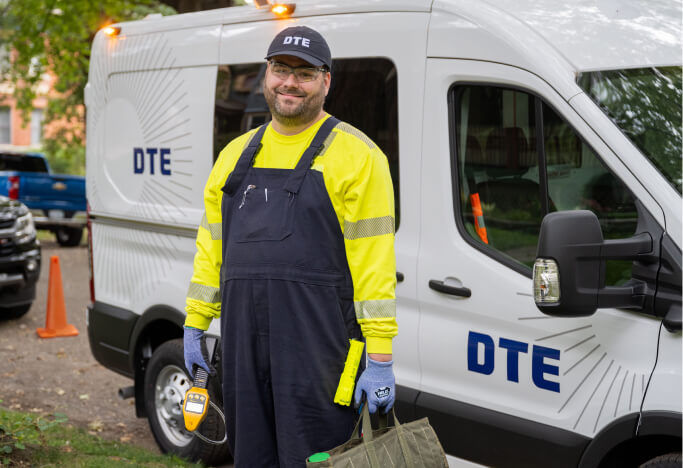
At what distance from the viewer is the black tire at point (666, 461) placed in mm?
2861

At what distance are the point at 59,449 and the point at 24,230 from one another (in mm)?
4504

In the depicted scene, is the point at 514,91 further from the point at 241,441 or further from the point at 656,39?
the point at 241,441

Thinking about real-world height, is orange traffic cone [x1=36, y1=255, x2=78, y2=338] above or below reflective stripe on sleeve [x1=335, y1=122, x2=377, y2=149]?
below

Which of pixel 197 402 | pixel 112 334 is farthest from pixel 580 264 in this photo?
pixel 112 334

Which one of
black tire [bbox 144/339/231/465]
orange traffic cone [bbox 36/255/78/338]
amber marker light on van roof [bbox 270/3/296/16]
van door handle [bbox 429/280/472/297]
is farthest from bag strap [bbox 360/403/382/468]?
orange traffic cone [bbox 36/255/78/338]

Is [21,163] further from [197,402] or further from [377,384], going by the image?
[377,384]

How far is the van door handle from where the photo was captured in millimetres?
3473

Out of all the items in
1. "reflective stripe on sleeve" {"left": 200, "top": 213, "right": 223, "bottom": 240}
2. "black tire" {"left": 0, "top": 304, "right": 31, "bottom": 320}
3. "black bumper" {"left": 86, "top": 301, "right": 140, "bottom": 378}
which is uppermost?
"reflective stripe on sleeve" {"left": 200, "top": 213, "right": 223, "bottom": 240}

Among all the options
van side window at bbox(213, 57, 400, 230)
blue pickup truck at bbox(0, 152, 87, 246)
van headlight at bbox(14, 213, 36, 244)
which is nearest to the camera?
van side window at bbox(213, 57, 400, 230)

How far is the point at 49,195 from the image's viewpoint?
52.7 ft

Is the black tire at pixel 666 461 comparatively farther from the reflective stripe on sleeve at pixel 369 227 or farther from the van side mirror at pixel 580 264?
the reflective stripe on sleeve at pixel 369 227

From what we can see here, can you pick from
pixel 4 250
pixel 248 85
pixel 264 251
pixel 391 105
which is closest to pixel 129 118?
pixel 248 85

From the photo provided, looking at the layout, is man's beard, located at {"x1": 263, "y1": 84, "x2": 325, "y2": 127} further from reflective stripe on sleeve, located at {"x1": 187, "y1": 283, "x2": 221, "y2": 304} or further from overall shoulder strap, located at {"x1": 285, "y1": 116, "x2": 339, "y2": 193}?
reflective stripe on sleeve, located at {"x1": 187, "y1": 283, "x2": 221, "y2": 304}

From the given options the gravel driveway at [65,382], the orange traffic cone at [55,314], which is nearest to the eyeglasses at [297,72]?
the gravel driveway at [65,382]
